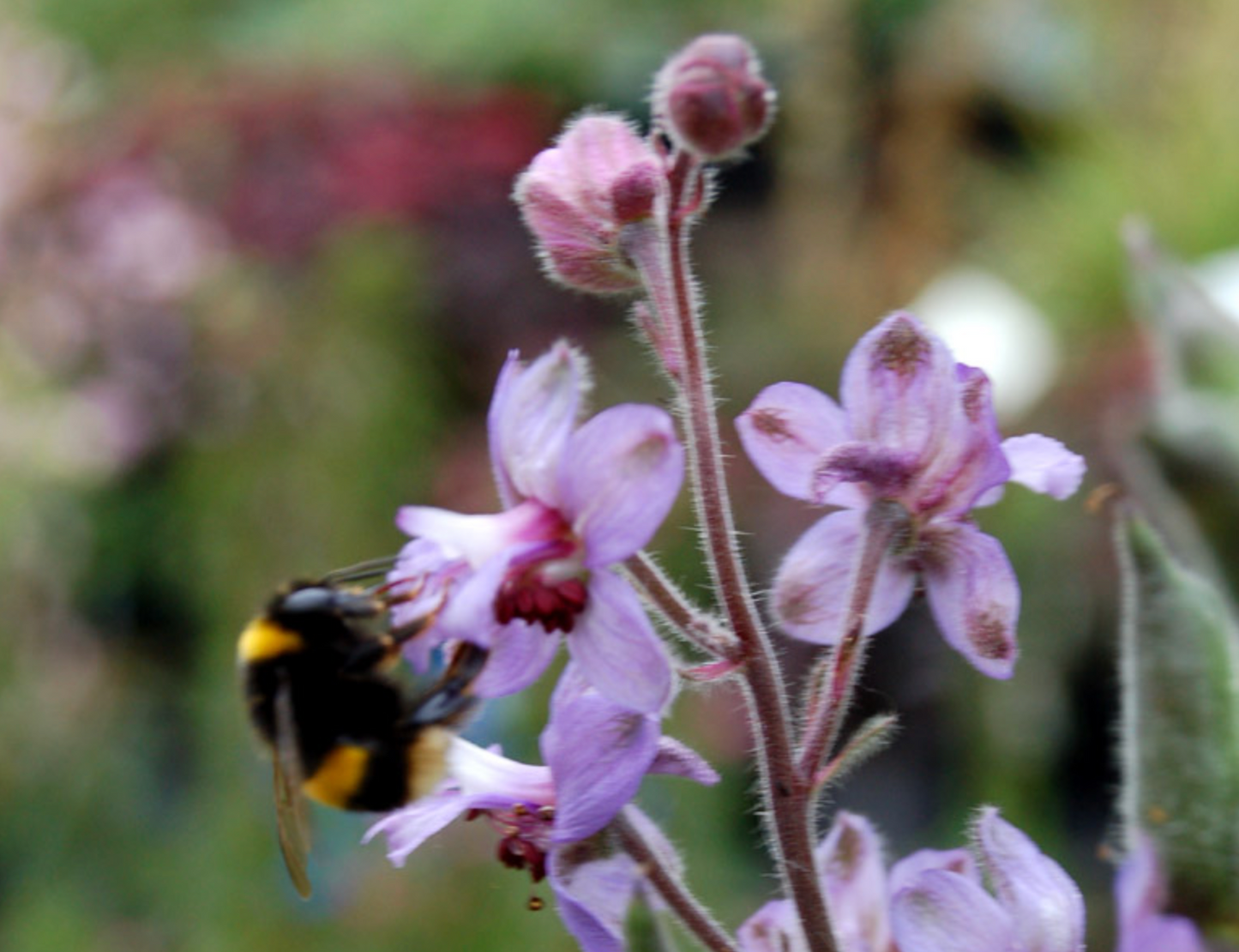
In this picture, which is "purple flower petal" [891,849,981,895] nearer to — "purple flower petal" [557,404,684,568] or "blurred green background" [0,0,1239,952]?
"purple flower petal" [557,404,684,568]

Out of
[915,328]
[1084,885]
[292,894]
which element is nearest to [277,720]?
[915,328]

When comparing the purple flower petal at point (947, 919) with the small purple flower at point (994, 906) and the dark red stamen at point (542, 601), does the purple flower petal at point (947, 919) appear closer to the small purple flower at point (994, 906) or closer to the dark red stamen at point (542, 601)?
the small purple flower at point (994, 906)

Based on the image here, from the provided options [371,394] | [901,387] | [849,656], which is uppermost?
[901,387]

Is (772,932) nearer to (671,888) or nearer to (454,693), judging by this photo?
(671,888)

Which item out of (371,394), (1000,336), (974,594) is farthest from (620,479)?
(1000,336)

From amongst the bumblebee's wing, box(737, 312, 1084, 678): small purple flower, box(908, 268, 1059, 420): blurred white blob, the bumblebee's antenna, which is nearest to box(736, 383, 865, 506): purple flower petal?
box(737, 312, 1084, 678): small purple flower

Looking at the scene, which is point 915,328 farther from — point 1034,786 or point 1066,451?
point 1034,786
